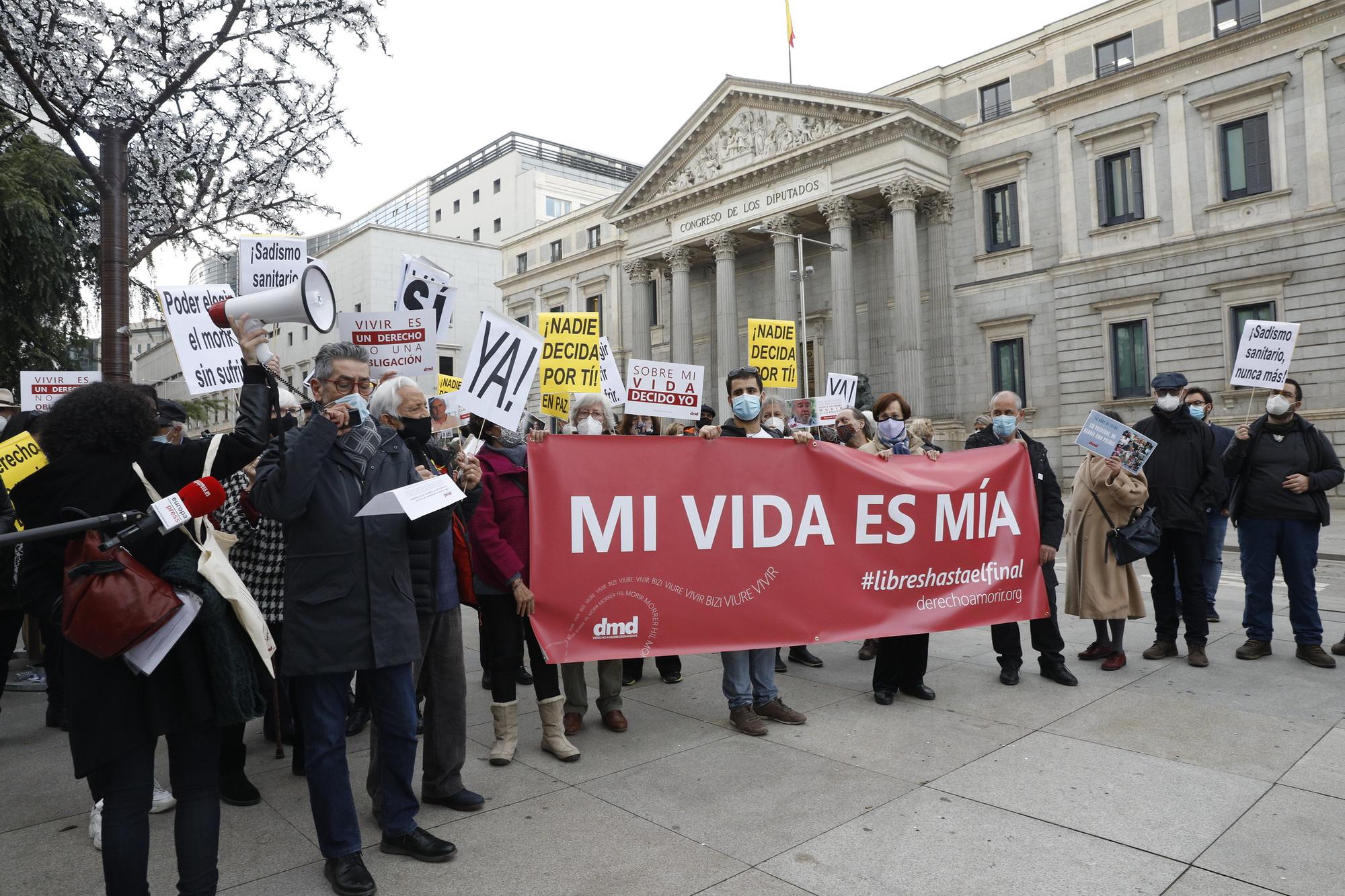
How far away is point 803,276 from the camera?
36.0 metres

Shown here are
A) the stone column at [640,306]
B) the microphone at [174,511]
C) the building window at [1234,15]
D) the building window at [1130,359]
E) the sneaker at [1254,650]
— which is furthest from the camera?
the stone column at [640,306]

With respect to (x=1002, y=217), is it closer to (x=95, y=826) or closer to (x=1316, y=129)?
(x=1316, y=129)

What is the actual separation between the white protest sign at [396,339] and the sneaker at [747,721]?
9.58 ft

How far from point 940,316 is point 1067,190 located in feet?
20.6

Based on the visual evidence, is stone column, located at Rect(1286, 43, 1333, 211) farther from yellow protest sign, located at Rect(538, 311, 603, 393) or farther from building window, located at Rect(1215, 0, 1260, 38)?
yellow protest sign, located at Rect(538, 311, 603, 393)

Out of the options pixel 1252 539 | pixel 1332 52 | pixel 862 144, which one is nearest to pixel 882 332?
pixel 862 144

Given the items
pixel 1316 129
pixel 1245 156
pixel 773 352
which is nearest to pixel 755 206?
pixel 1245 156

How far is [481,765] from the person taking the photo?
4648 mm

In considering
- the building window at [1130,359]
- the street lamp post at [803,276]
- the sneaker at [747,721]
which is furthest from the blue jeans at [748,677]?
the street lamp post at [803,276]

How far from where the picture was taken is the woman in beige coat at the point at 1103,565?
20.6ft

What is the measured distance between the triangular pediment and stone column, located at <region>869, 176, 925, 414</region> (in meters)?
2.91

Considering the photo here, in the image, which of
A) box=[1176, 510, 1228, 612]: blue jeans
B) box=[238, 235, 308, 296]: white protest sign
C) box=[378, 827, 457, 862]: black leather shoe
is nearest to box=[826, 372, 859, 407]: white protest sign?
box=[1176, 510, 1228, 612]: blue jeans

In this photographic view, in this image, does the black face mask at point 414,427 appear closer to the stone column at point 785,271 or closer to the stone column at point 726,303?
the stone column at point 785,271

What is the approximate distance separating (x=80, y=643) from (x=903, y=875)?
306cm
